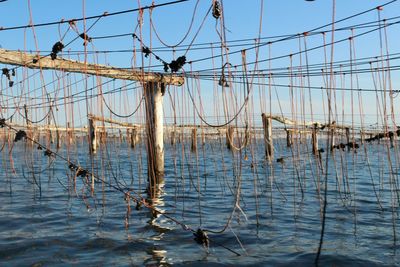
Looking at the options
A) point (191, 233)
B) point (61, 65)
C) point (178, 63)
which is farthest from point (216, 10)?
point (61, 65)

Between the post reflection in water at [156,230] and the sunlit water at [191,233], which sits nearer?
the post reflection in water at [156,230]

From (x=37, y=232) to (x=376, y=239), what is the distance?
5151 millimetres

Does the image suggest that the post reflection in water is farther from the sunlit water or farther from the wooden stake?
the wooden stake

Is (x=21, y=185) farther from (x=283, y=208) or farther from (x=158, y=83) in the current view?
(x=283, y=208)

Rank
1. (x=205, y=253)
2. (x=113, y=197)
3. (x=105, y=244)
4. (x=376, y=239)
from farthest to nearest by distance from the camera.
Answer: (x=113, y=197) < (x=376, y=239) < (x=105, y=244) < (x=205, y=253)

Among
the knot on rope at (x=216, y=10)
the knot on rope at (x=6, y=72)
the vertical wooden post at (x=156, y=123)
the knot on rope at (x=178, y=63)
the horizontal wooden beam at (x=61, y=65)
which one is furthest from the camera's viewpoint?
the vertical wooden post at (x=156, y=123)

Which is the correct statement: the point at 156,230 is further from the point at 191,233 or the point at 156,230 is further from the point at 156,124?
the point at 156,124

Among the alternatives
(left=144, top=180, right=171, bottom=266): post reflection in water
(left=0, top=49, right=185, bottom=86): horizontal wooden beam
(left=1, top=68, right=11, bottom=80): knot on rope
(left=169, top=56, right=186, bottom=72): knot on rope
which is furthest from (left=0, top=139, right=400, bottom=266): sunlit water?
(left=1, top=68, right=11, bottom=80): knot on rope

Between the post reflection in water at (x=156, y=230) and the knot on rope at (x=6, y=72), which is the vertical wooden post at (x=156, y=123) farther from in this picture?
the knot on rope at (x=6, y=72)

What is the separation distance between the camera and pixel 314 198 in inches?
404

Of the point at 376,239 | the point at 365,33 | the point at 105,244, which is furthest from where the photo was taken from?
the point at 365,33

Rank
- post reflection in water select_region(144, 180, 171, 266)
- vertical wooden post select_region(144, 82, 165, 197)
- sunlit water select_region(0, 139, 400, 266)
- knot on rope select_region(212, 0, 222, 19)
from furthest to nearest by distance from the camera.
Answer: vertical wooden post select_region(144, 82, 165, 197) < sunlit water select_region(0, 139, 400, 266) < post reflection in water select_region(144, 180, 171, 266) < knot on rope select_region(212, 0, 222, 19)

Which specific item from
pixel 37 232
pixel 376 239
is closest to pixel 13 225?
pixel 37 232

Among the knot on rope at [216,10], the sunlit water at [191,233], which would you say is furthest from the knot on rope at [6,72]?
the knot on rope at [216,10]
